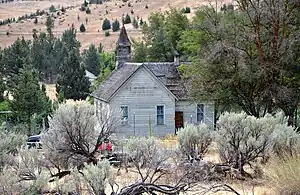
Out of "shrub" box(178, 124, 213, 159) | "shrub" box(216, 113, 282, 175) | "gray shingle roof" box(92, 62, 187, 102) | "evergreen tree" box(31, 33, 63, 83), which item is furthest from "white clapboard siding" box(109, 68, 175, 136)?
"evergreen tree" box(31, 33, 63, 83)

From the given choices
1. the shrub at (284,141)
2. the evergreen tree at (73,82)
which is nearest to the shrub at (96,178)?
the shrub at (284,141)

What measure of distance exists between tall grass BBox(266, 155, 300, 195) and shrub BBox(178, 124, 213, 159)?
3721mm

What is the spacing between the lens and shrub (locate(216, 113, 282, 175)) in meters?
16.8

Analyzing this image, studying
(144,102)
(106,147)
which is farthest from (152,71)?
(106,147)

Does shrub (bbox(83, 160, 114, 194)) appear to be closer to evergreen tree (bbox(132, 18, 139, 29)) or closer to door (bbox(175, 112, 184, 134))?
door (bbox(175, 112, 184, 134))

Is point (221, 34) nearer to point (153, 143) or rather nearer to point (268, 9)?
point (268, 9)

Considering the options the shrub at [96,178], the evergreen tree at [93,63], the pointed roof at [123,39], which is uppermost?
the pointed roof at [123,39]

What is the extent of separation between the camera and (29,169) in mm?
14117

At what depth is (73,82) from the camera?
51.5m

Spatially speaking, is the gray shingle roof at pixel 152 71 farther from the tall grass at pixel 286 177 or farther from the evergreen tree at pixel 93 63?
the evergreen tree at pixel 93 63

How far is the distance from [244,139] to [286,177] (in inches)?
142

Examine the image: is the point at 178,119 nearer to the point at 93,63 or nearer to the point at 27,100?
the point at 27,100

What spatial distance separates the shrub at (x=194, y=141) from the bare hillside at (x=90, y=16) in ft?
241

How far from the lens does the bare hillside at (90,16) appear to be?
10131 cm
